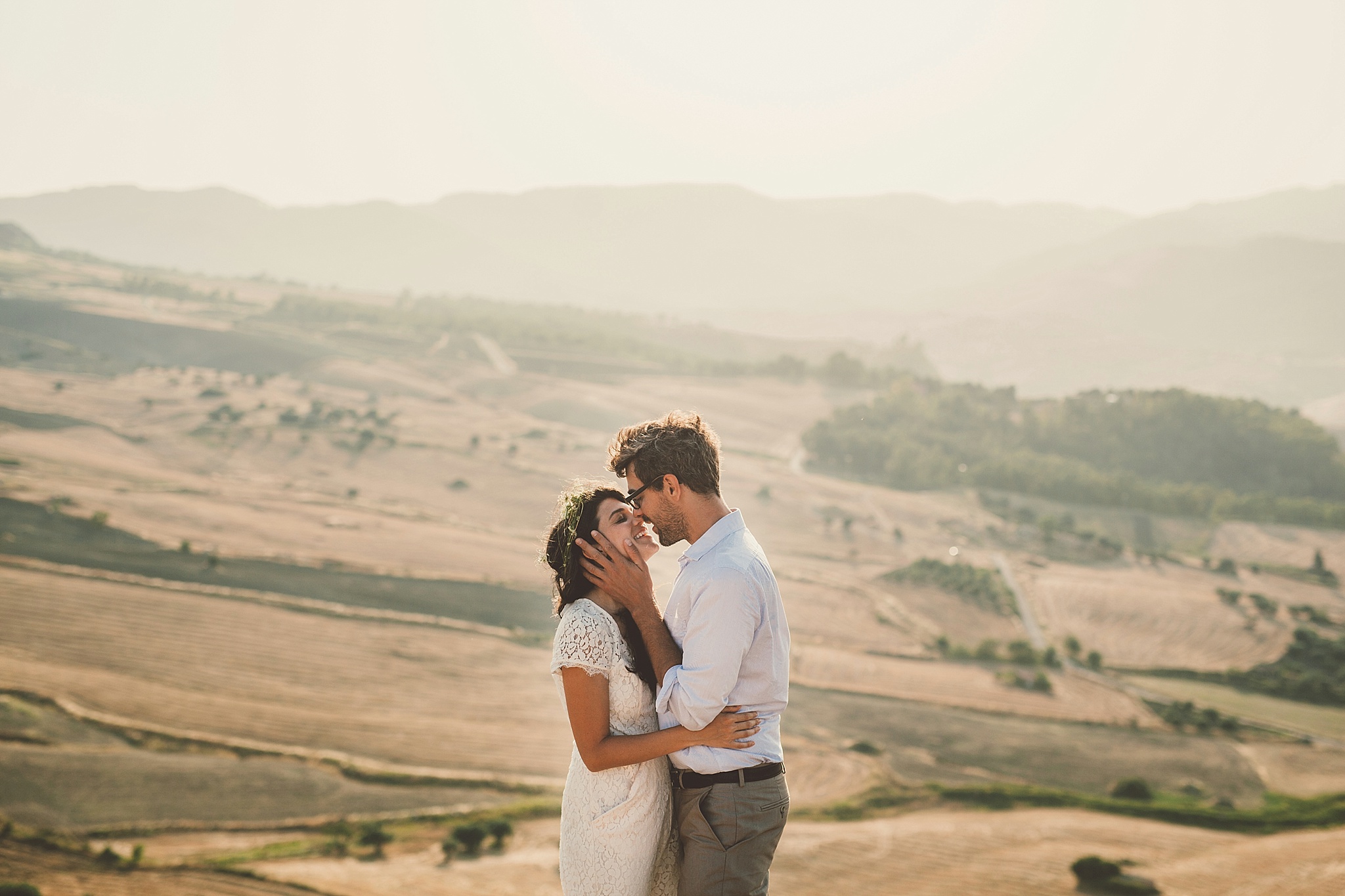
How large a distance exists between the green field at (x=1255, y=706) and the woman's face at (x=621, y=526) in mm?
24515

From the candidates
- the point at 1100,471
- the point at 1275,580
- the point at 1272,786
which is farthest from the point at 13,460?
the point at 1100,471

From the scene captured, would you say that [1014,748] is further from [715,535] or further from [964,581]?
[715,535]

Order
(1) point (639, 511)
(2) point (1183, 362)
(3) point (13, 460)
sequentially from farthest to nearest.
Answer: (2) point (1183, 362) < (3) point (13, 460) < (1) point (639, 511)

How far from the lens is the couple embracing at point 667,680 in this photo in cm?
317

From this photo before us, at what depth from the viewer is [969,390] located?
59.3 metres

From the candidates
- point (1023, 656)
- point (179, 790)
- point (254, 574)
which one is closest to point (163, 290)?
point (254, 574)

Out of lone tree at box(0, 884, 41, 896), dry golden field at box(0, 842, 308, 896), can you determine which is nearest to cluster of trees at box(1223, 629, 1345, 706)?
dry golden field at box(0, 842, 308, 896)

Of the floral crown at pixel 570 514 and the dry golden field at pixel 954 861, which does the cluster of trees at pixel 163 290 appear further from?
the floral crown at pixel 570 514

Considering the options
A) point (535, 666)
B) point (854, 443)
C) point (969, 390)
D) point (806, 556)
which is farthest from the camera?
point (969, 390)

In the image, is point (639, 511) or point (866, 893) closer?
point (639, 511)

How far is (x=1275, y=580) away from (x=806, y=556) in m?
17.0

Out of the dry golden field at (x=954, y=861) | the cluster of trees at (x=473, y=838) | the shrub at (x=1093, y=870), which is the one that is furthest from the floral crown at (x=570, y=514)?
the shrub at (x=1093, y=870)

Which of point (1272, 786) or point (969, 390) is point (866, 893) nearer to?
point (1272, 786)

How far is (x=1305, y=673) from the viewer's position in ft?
84.1
